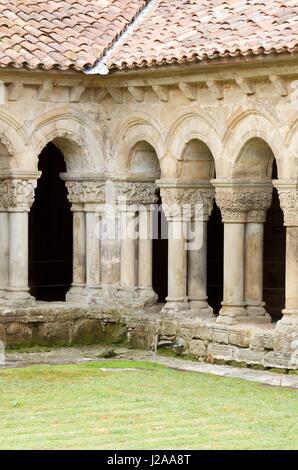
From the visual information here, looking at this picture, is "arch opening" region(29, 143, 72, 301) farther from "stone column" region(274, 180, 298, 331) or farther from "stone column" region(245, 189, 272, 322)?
"stone column" region(274, 180, 298, 331)

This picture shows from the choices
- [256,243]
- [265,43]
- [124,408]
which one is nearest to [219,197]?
[256,243]

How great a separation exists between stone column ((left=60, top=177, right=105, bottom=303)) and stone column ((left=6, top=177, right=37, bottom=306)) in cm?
99

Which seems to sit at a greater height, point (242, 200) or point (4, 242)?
point (242, 200)

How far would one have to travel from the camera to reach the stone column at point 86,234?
2870cm

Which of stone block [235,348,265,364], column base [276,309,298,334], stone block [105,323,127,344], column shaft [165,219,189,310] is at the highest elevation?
column shaft [165,219,189,310]

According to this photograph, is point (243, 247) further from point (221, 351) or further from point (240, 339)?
point (221, 351)

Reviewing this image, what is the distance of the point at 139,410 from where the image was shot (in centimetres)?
2212

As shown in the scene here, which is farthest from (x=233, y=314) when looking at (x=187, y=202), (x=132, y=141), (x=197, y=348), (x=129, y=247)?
(x=132, y=141)

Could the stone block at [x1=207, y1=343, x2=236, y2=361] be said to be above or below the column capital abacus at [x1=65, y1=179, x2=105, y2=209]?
below

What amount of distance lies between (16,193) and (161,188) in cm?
206

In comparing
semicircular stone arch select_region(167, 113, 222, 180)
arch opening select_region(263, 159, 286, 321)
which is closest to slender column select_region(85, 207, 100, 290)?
semicircular stone arch select_region(167, 113, 222, 180)

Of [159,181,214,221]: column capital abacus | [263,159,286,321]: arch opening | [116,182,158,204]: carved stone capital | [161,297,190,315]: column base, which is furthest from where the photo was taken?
[263,159,286,321]: arch opening

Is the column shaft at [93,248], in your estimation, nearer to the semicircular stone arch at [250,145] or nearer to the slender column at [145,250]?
the slender column at [145,250]

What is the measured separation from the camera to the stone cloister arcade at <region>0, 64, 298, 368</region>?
25969 mm
